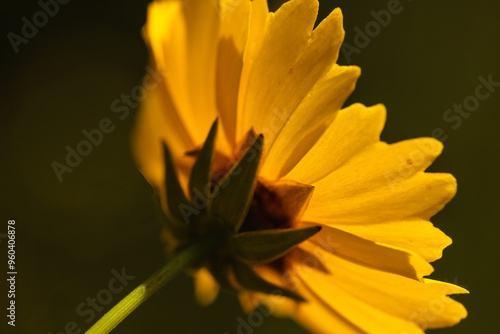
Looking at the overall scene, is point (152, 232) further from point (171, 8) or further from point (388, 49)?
point (171, 8)

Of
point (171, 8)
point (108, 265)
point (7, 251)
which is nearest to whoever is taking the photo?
point (171, 8)

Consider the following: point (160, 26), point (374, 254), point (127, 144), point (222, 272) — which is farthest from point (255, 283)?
point (127, 144)

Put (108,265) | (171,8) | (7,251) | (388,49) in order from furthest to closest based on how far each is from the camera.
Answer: (388,49), (108,265), (7,251), (171,8)

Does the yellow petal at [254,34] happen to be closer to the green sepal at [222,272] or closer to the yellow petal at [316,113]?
the yellow petal at [316,113]

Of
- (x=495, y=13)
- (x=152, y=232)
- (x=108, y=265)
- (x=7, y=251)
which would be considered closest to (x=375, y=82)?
(x=495, y=13)

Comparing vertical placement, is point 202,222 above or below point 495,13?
above

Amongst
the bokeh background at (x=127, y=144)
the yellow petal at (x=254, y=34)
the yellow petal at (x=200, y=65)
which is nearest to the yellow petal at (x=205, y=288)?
the yellow petal at (x=200, y=65)
